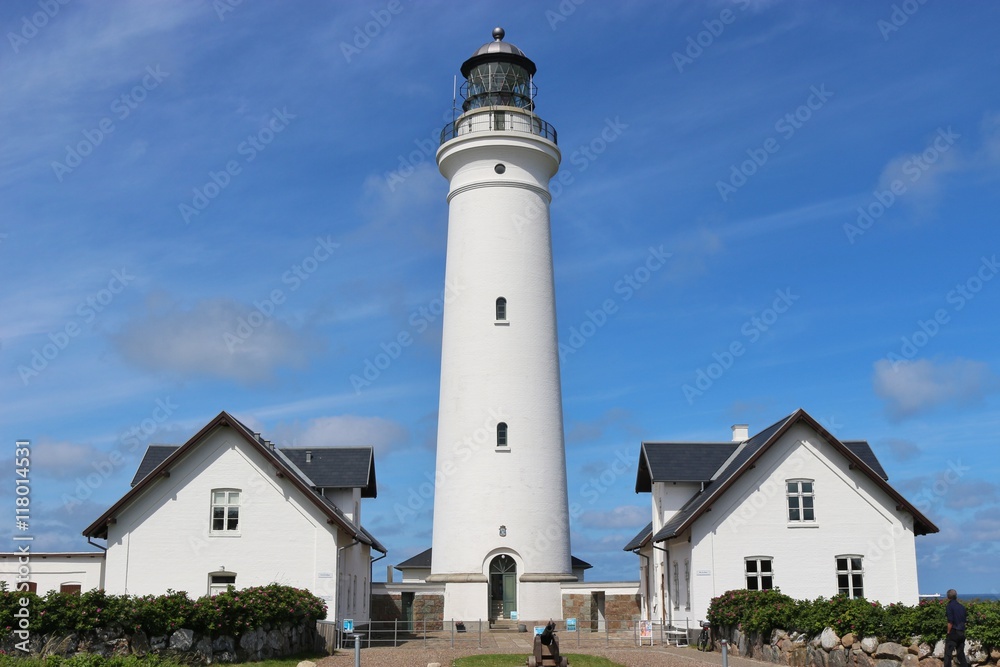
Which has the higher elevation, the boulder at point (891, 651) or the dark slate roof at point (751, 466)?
the dark slate roof at point (751, 466)

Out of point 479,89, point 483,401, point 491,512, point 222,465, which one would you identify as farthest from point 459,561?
point 479,89

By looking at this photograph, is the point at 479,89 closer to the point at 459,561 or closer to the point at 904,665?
the point at 459,561

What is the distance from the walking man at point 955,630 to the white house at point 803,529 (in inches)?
439

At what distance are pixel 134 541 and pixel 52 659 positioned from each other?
1063 cm

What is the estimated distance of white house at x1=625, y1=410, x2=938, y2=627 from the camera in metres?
29.5

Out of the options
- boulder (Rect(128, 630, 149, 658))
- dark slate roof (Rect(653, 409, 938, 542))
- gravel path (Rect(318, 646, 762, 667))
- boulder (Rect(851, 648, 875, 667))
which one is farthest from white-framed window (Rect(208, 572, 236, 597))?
boulder (Rect(851, 648, 875, 667))

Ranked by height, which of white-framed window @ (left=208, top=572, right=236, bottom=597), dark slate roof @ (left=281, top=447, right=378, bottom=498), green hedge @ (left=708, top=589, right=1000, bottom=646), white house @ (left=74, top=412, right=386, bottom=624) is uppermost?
dark slate roof @ (left=281, top=447, right=378, bottom=498)

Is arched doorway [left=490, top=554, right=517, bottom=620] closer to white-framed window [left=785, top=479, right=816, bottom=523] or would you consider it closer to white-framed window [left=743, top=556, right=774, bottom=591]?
white-framed window [left=743, top=556, right=774, bottom=591]

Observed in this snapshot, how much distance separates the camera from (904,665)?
1897cm

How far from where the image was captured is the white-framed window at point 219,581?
92.1 feet

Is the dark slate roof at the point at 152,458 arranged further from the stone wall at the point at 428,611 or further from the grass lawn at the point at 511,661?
the grass lawn at the point at 511,661

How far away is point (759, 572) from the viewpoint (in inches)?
1165

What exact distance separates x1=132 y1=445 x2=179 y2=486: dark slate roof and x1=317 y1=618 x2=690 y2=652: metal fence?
7742mm

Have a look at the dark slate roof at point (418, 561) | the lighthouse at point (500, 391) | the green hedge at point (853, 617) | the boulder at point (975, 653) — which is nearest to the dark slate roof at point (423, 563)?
the dark slate roof at point (418, 561)
